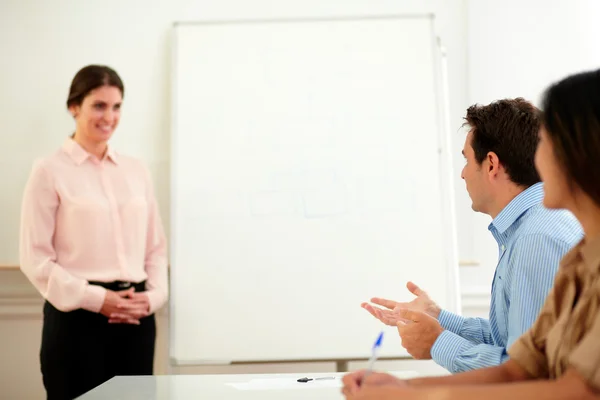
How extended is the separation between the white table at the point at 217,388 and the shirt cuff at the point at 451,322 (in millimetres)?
210

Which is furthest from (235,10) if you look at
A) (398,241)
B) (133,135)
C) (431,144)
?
(398,241)

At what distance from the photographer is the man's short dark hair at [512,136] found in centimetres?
178

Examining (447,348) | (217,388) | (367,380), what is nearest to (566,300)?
Result: (367,380)

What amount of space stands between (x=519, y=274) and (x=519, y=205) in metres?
0.30

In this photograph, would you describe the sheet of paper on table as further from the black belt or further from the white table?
the black belt

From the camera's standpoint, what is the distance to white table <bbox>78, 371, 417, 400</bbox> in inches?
60.1

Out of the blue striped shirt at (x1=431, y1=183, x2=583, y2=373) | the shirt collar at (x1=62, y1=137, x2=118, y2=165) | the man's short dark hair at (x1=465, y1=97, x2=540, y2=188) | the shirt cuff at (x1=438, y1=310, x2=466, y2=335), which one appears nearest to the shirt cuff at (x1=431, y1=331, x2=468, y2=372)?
the blue striped shirt at (x1=431, y1=183, x2=583, y2=373)

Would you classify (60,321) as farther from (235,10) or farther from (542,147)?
(542,147)

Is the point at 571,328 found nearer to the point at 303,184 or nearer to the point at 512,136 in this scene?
the point at 512,136

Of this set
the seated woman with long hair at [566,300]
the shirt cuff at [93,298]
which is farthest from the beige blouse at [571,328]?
the shirt cuff at [93,298]

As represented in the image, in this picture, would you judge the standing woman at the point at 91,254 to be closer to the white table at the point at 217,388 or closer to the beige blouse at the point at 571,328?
the white table at the point at 217,388

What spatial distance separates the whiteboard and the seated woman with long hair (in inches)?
78.1

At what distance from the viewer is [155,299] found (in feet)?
9.56

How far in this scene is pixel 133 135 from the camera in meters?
3.38
